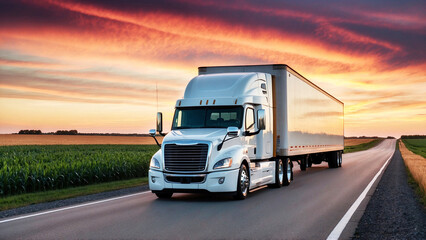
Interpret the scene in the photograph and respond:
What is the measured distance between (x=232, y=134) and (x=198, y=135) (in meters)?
0.95

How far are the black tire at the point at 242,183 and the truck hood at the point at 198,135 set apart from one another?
114cm

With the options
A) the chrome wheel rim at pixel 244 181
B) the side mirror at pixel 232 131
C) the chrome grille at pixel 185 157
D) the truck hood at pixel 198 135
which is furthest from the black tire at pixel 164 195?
the side mirror at pixel 232 131

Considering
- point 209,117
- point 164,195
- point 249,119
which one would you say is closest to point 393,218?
point 249,119

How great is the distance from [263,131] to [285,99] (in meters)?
2.23

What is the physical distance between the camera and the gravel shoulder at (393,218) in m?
8.92

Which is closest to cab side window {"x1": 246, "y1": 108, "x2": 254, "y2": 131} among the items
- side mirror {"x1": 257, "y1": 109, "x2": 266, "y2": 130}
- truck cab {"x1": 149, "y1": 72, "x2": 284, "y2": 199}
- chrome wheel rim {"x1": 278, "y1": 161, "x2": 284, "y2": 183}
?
truck cab {"x1": 149, "y1": 72, "x2": 284, "y2": 199}

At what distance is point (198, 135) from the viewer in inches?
543

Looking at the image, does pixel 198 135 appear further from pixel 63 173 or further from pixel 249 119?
pixel 63 173

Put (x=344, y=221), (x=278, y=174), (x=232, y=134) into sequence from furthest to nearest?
(x=278, y=174)
(x=232, y=134)
(x=344, y=221)

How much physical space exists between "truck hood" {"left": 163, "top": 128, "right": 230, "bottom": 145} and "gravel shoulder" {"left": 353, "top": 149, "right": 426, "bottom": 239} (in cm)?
434

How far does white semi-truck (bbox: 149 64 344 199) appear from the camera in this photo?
44.1 ft

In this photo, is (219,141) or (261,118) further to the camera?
(261,118)

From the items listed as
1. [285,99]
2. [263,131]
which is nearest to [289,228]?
[263,131]

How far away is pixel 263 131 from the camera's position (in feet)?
53.0
